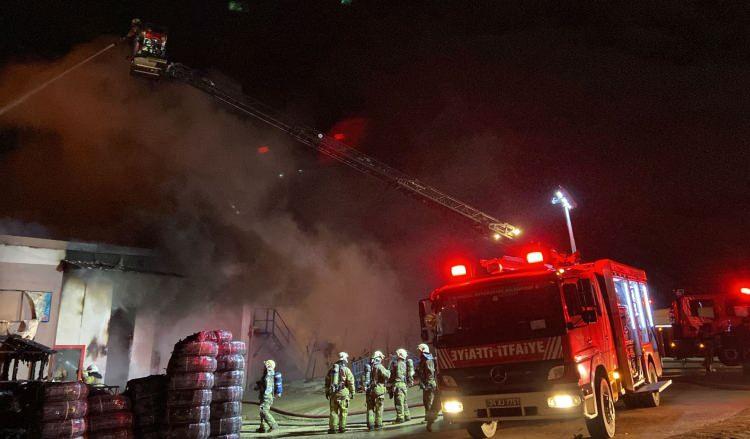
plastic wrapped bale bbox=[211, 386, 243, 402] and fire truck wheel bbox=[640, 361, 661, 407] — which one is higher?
plastic wrapped bale bbox=[211, 386, 243, 402]

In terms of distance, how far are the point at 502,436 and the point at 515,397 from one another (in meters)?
1.60

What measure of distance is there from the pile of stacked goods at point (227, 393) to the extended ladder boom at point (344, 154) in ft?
33.9

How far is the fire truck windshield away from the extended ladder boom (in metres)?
10.4

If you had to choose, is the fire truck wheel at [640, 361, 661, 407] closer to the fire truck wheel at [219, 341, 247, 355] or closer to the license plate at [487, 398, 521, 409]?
the license plate at [487, 398, 521, 409]

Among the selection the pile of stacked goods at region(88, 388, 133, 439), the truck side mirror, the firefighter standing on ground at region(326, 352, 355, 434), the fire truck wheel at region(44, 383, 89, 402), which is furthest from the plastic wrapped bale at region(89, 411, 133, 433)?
the truck side mirror

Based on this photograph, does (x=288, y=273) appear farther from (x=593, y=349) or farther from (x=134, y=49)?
(x=593, y=349)

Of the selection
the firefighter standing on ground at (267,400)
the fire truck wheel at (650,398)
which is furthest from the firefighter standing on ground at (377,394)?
the fire truck wheel at (650,398)

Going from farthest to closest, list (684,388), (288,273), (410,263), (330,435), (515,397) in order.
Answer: (410,263)
(288,273)
(684,388)
(330,435)
(515,397)

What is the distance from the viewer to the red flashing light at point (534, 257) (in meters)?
6.92

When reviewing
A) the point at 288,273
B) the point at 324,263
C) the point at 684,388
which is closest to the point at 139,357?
the point at 288,273

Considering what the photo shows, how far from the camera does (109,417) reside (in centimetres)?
572

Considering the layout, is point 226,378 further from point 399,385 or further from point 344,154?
point 344,154

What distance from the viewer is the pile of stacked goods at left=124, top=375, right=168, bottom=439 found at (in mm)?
5977

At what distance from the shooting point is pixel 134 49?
13.3 metres
